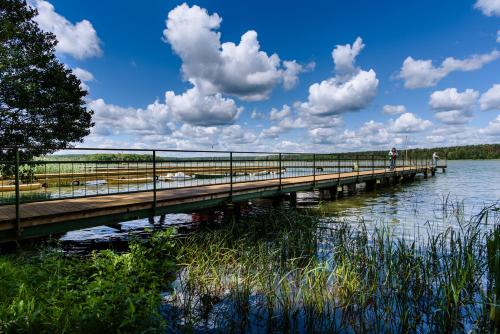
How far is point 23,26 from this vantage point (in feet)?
36.4

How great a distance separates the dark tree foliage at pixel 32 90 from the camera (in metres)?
10.3

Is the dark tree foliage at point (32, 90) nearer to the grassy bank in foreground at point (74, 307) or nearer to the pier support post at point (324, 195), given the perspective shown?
the grassy bank in foreground at point (74, 307)

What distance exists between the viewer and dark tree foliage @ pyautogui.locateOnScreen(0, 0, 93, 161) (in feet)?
33.9

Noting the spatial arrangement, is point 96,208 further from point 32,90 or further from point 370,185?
point 370,185

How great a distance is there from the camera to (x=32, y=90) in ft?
34.8

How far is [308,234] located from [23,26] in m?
12.6

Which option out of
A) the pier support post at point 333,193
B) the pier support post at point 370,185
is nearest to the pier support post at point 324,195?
the pier support post at point 333,193

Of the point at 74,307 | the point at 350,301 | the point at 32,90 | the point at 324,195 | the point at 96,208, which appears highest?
the point at 32,90

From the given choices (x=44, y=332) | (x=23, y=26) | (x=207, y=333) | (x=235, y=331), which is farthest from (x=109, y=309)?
(x=23, y=26)

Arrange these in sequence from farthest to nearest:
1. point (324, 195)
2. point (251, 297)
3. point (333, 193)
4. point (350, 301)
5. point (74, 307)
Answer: point (324, 195)
point (333, 193)
point (251, 297)
point (350, 301)
point (74, 307)

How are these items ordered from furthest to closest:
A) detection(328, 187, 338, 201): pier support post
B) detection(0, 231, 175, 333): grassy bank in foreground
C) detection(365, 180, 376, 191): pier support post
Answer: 1. detection(365, 180, 376, 191): pier support post
2. detection(328, 187, 338, 201): pier support post
3. detection(0, 231, 175, 333): grassy bank in foreground

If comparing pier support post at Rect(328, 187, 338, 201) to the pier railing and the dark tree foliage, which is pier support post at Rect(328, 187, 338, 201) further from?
the dark tree foliage

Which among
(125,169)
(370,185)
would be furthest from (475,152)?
(125,169)

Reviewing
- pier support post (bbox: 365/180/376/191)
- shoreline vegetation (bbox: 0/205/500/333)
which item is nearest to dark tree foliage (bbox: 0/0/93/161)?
shoreline vegetation (bbox: 0/205/500/333)
